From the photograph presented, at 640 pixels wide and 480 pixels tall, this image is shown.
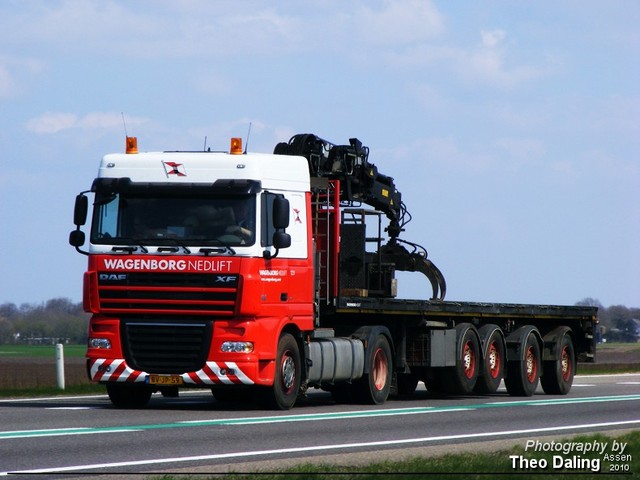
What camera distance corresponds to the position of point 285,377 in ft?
63.9

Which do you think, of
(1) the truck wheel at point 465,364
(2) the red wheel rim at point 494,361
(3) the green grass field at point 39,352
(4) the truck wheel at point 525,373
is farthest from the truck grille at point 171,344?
(3) the green grass field at point 39,352

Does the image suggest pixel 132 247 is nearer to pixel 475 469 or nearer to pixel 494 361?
pixel 475 469

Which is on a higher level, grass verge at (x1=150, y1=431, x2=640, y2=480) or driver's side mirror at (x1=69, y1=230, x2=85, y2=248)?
driver's side mirror at (x1=69, y1=230, x2=85, y2=248)

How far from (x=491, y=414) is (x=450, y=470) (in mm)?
8237

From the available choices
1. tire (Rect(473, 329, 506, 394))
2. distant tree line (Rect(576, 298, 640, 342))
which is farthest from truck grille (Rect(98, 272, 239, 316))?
distant tree line (Rect(576, 298, 640, 342))

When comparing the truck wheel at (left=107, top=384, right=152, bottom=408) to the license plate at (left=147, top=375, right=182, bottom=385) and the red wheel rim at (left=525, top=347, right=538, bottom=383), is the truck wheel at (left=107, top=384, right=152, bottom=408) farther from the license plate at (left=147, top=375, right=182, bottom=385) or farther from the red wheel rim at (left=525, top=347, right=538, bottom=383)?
the red wheel rim at (left=525, top=347, right=538, bottom=383)

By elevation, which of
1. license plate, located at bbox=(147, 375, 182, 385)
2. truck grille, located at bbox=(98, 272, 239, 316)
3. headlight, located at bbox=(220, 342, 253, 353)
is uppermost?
truck grille, located at bbox=(98, 272, 239, 316)

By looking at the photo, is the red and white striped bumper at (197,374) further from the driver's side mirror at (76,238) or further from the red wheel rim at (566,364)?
the red wheel rim at (566,364)

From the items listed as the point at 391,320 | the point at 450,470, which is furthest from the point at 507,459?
the point at 391,320

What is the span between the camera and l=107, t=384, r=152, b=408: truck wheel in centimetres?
1970

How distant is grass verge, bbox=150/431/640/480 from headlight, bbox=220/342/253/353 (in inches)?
238

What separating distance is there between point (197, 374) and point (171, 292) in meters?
1.11

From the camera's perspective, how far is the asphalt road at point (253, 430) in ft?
40.2

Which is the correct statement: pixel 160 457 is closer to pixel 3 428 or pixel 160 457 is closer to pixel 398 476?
pixel 398 476
